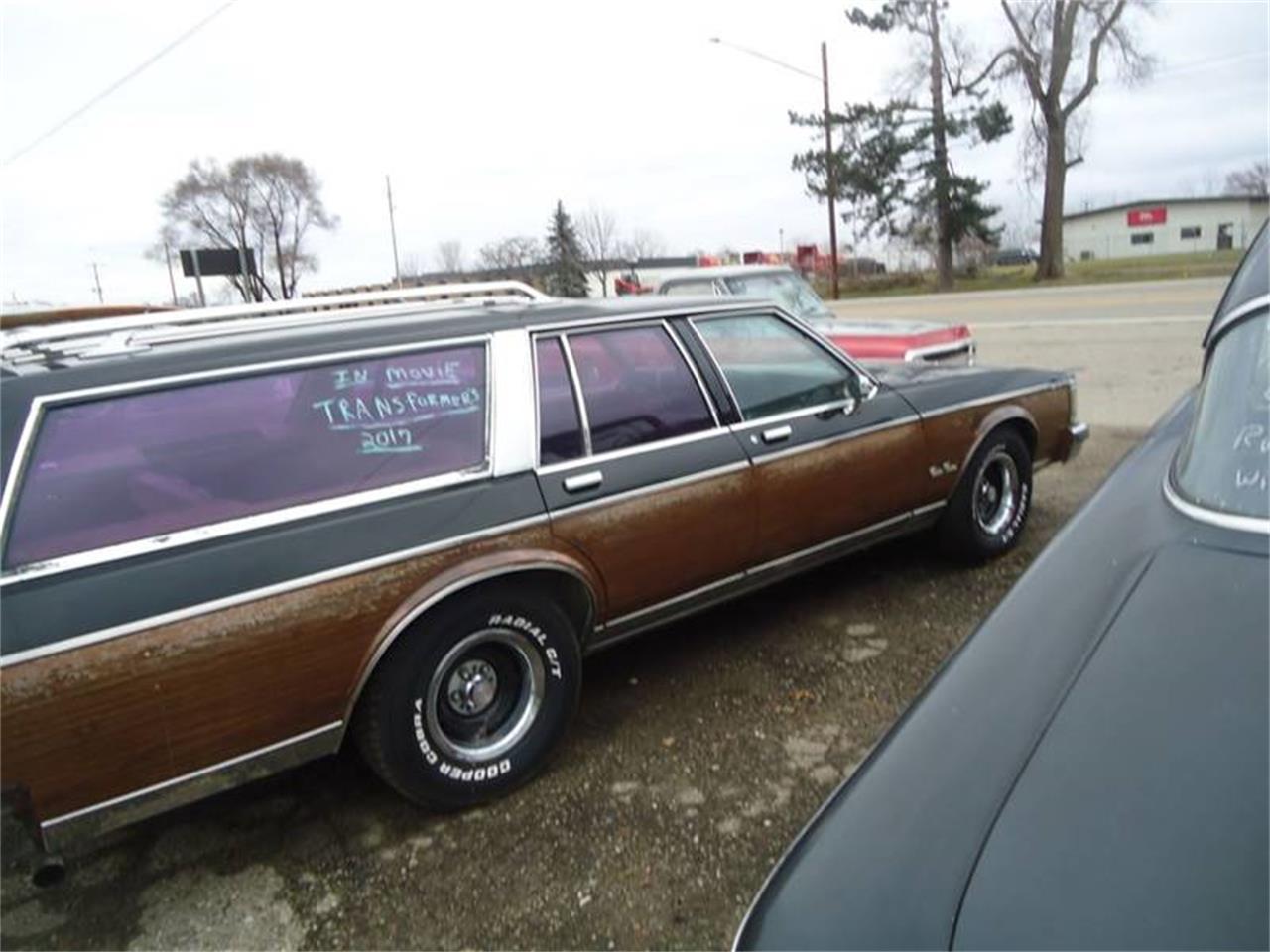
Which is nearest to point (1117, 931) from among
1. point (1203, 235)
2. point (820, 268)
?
point (820, 268)

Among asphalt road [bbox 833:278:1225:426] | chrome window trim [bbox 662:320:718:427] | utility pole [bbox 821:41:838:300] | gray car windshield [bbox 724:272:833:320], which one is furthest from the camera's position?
utility pole [bbox 821:41:838:300]

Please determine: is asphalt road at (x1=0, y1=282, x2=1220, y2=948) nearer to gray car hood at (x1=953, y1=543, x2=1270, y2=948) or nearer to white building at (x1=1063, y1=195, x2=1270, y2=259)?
gray car hood at (x1=953, y1=543, x2=1270, y2=948)

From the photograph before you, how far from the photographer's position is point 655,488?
3.27 m

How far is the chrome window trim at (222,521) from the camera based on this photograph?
2186 millimetres

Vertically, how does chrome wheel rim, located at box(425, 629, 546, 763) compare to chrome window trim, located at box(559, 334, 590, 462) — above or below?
below

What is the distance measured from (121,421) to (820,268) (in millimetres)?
49066

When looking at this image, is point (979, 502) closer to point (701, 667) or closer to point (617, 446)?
point (701, 667)

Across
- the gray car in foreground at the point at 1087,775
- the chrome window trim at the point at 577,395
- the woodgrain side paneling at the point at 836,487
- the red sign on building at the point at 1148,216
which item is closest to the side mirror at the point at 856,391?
the woodgrain side paneling at the point at 836,487

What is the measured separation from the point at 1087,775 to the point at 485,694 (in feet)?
6.60

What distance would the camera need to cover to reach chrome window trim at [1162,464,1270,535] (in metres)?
1.82

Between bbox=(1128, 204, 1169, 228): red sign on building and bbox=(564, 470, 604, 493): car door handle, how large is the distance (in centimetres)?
9582

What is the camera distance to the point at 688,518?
3.35 meters

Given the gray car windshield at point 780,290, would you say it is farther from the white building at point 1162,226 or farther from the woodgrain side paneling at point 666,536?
the white building at point 1162,226

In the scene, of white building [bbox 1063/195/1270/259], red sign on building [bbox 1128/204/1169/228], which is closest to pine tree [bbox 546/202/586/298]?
white building [bbox 1063/195/1270/259]
